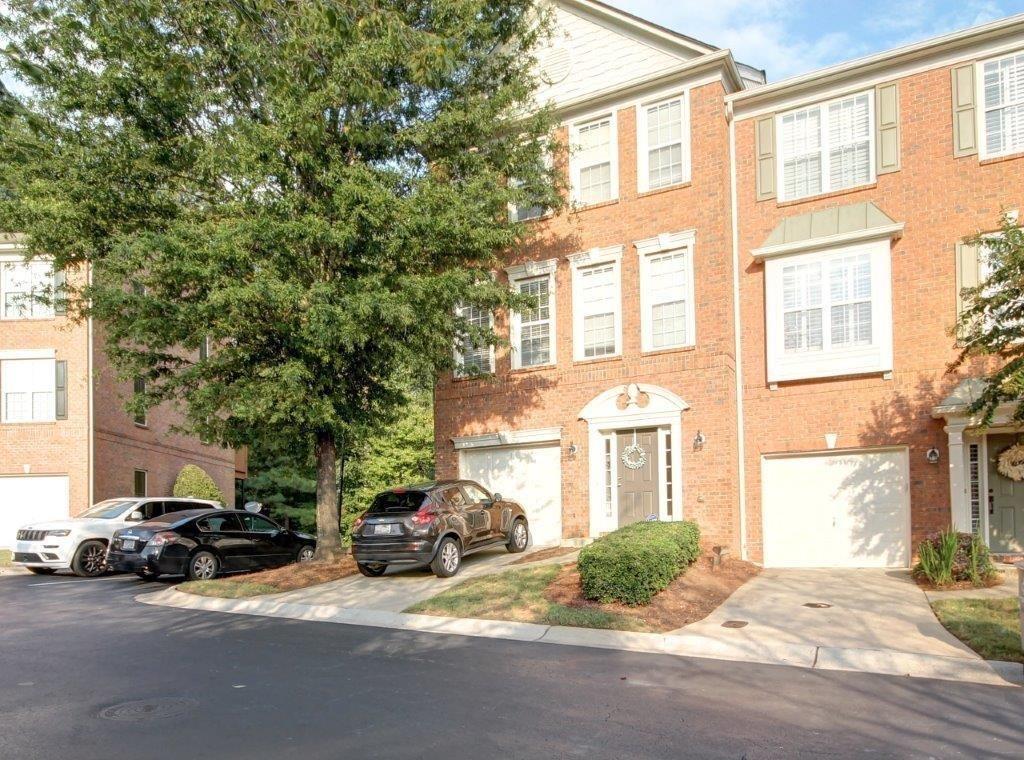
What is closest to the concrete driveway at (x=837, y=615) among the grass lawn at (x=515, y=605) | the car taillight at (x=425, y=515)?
the grass lawn at (x=515, y=605)

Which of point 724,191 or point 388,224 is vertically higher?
point 724,191

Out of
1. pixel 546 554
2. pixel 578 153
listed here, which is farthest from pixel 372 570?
pixel 578 153

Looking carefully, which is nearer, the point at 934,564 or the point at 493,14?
→ the point at 934,564

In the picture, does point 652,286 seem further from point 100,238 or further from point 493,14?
point 100,238

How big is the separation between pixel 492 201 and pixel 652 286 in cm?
384

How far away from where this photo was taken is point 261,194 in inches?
551

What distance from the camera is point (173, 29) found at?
14.3 m

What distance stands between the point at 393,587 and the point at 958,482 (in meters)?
9.39

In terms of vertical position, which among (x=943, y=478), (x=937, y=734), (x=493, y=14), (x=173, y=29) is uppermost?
(x=493, y=14)

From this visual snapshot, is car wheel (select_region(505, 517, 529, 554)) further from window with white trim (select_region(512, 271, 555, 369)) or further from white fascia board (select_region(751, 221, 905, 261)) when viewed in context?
white fascia board (select_region(751, 221, 905, 261))

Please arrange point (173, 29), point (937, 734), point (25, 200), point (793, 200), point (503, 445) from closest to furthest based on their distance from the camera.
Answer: point (937, 734) < point (25, 200) < point (173, 29) < point (793, 200) < point (503, 445)

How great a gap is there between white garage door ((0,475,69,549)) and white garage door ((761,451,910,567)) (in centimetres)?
1987

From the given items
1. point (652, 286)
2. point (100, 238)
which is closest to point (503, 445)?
point (652, 286)

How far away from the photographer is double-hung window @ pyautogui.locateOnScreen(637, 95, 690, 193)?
1636cm
